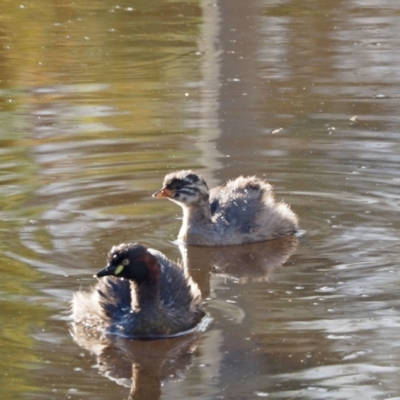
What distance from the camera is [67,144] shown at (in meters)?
12.0

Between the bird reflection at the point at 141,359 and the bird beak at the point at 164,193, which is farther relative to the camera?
the bird beak at the point at 164,193

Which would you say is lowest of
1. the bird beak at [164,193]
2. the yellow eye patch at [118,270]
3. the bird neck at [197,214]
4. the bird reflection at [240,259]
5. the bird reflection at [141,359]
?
the bird reflection at [240,259]

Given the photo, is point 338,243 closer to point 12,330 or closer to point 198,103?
point 12,330

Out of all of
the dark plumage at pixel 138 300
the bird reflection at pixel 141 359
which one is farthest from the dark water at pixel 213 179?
the dark plumage at pixel 138 300

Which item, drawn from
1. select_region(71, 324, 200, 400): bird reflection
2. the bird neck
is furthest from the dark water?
the bird neck

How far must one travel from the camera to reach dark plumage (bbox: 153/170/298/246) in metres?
9.44

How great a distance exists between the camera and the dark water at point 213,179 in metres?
6.53

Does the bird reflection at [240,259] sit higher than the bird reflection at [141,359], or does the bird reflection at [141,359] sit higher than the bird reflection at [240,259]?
the bird reflection at [141,359]

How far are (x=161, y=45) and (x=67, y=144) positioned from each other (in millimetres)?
5928

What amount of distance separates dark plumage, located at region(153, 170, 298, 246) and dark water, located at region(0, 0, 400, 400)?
0.20 metres

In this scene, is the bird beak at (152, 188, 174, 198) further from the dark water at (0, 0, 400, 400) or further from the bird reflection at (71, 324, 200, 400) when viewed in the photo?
the bird reflection at (71, 324, 200, 400)

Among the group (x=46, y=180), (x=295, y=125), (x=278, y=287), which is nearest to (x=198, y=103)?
(x=295, y=125)

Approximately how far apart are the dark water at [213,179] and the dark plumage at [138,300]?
0.44 feet

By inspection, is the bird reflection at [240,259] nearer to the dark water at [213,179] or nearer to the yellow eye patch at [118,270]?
the dark water at [213,179]
